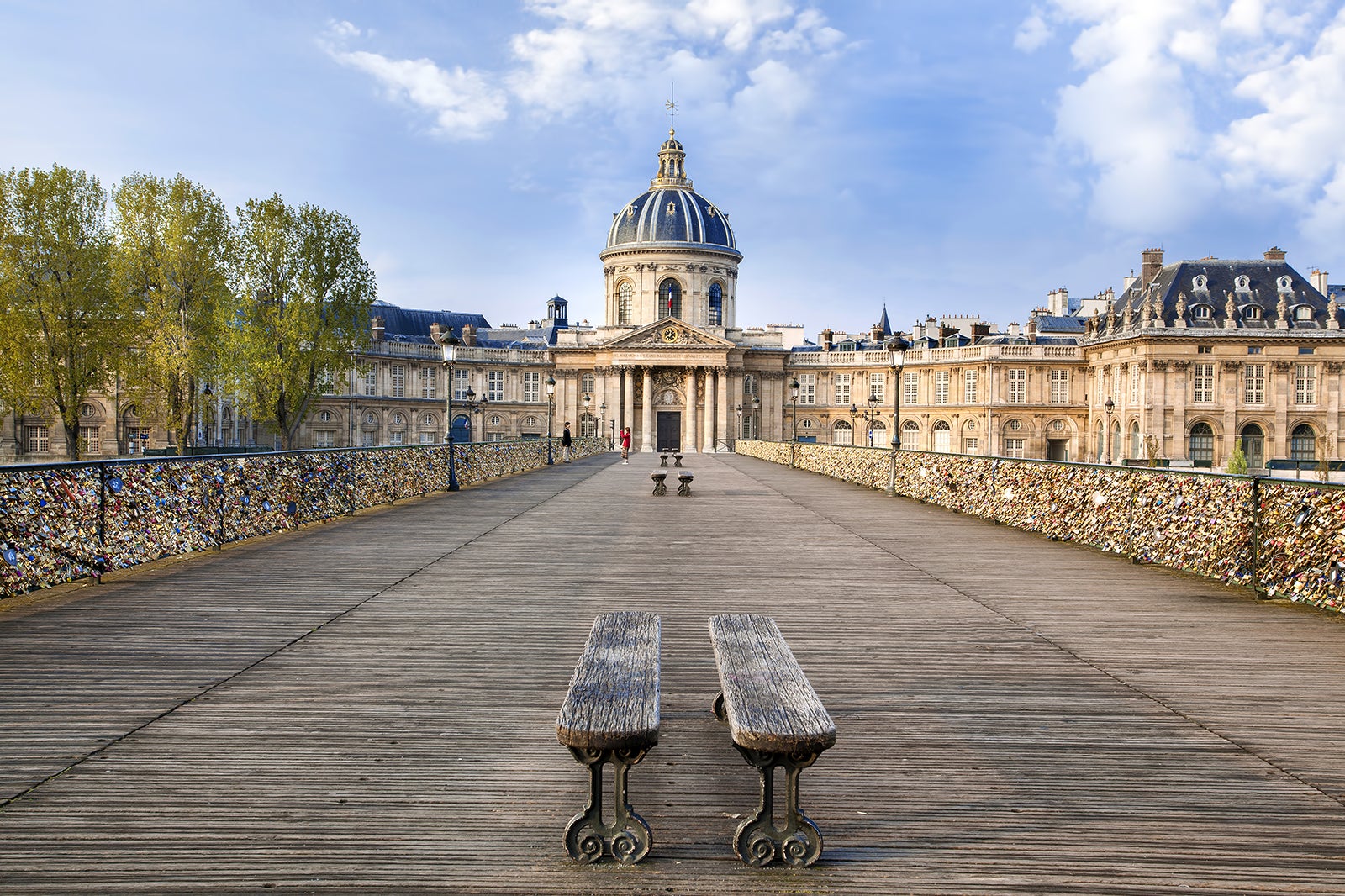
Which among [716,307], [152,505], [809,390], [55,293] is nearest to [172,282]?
[55,293]

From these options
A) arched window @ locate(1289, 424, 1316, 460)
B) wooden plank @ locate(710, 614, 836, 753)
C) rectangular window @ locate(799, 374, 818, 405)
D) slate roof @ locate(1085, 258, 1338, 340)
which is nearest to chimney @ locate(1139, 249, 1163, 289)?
slate roof @ locate(1085, 258, 1338, 340)

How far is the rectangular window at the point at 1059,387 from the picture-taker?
74.1m

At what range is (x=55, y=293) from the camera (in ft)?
118

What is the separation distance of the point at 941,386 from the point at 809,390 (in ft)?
39.5

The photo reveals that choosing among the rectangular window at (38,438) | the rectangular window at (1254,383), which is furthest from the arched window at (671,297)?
the rectangular window at (38,438)

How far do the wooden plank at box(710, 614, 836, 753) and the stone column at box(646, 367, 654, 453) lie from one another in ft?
241

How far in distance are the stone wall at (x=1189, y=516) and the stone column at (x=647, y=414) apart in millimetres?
60576

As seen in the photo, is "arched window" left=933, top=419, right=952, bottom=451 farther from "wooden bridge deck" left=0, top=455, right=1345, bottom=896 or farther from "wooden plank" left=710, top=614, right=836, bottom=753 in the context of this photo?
"wooden plank" left=710, top=614, right=836, bottom=753

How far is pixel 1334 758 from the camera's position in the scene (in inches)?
185

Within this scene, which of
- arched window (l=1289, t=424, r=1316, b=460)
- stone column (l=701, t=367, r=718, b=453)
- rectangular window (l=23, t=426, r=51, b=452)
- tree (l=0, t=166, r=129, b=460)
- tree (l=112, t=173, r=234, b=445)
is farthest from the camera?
stone column (l=701, t=367, r=718, b=453)

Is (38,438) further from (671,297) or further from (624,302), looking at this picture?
(671,297)

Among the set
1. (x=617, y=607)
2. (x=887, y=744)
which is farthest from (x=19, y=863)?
(x=617, y=607)

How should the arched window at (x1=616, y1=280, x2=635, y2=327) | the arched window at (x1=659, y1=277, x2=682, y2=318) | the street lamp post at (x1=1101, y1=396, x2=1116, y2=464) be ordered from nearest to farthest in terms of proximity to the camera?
the street lamp post at (x1=1101, y1=396, x2=1116, y2=464), the arched window at (x1=659, y1=277, x2=682, y2=318), the arched window at (x1=616, y1=280, x2=635, y2=327)

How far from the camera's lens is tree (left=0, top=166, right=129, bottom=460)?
116ft
